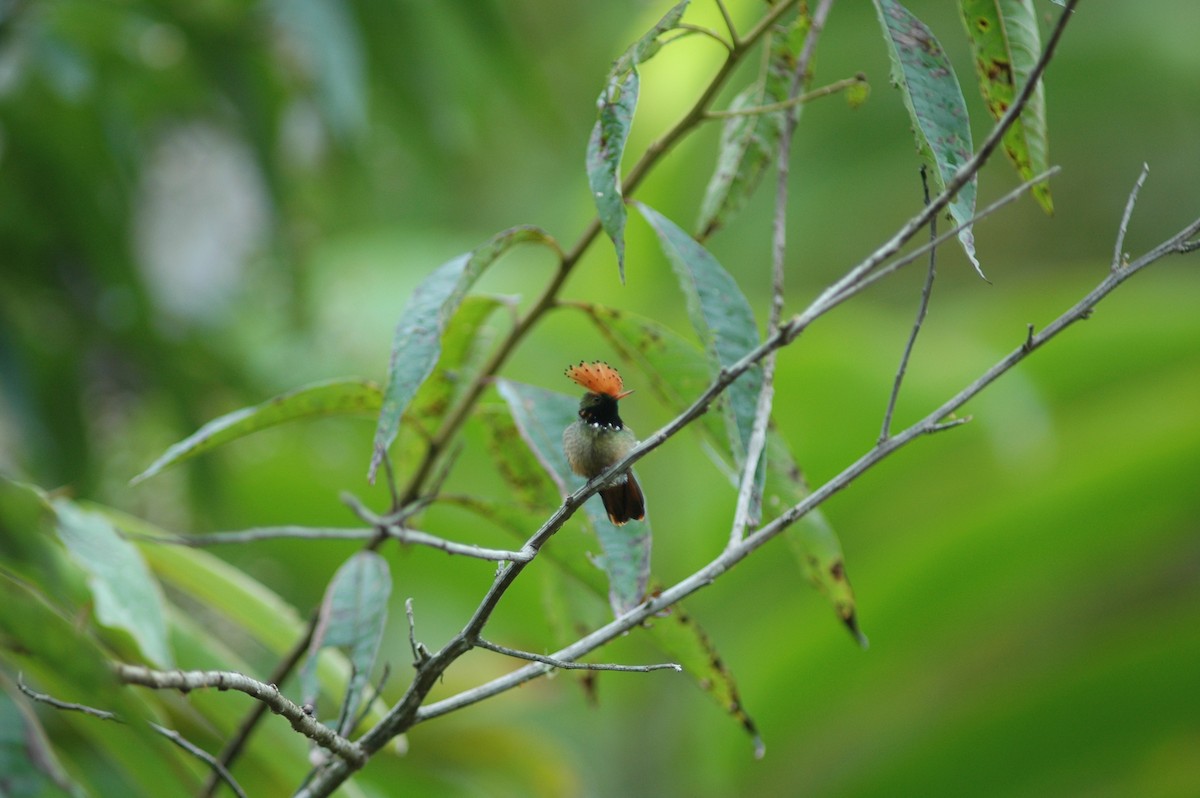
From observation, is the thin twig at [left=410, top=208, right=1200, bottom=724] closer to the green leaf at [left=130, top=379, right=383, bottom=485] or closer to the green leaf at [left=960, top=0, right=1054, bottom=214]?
the green leaf at [left=960, top=0, right=1054, bottom=214]

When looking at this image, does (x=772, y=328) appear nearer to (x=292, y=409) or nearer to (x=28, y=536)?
(x=292, y=409)

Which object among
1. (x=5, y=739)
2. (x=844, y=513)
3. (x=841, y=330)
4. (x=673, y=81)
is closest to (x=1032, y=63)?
(x=5, y=739)

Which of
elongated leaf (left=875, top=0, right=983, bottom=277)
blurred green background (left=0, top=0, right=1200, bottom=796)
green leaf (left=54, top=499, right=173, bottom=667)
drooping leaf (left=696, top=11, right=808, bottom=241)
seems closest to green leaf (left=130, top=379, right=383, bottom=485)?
green leaf (left=54, top=499, right=173, bottom=667)

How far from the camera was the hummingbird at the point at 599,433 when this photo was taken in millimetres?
660

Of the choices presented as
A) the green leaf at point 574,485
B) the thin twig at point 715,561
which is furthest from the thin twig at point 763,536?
the green leaf at point 574,485

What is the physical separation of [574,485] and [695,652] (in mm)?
138

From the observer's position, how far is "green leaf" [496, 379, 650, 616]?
69cm

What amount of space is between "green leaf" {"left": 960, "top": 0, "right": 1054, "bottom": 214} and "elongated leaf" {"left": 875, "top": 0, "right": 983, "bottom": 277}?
40 mm

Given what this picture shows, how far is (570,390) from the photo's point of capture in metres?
2.76

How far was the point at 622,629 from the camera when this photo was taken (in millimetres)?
566

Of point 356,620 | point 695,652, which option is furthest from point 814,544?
point 356,620

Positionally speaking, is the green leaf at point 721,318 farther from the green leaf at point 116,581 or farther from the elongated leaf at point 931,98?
the green leaf at point 116,581

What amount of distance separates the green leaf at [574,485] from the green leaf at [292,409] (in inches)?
4.1

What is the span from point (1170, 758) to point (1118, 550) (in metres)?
0.52
